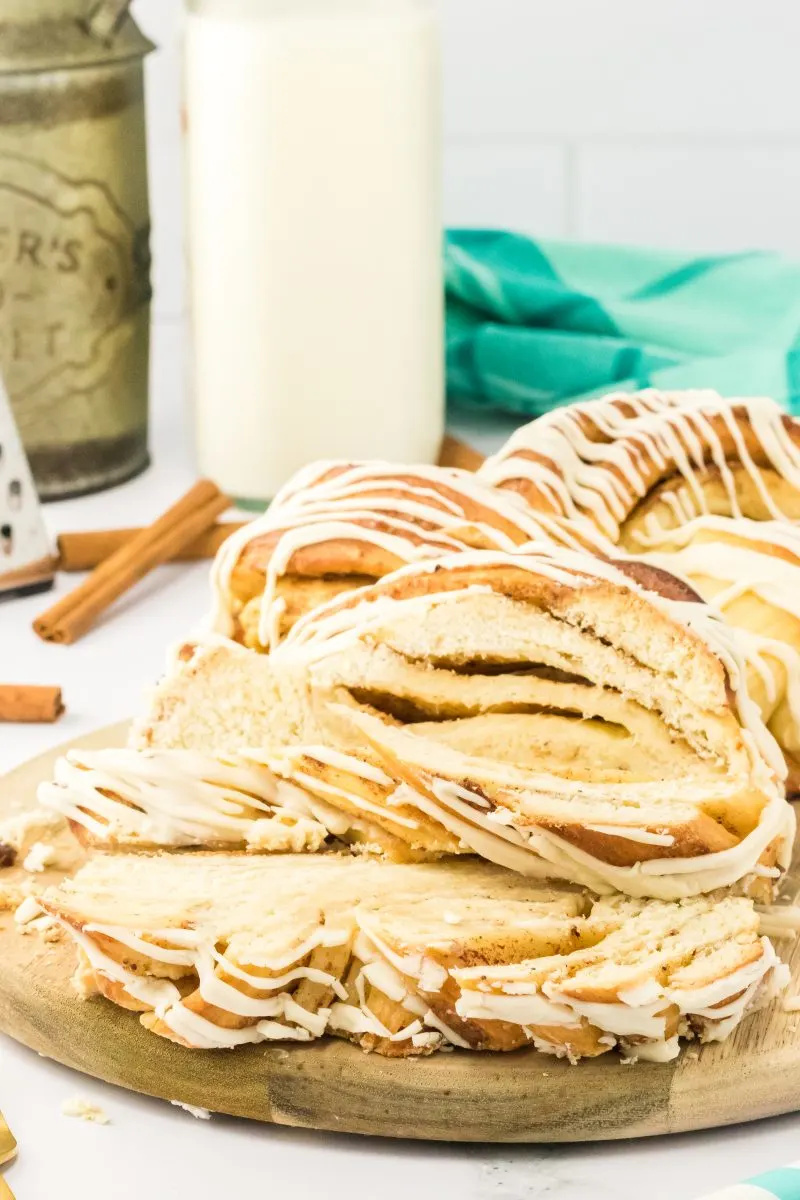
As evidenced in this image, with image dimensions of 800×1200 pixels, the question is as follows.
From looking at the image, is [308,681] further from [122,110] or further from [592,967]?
[122,110]

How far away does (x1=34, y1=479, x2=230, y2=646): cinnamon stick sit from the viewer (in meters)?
1.79

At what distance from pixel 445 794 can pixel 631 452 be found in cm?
51

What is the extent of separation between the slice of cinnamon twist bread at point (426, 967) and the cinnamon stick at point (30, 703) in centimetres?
55

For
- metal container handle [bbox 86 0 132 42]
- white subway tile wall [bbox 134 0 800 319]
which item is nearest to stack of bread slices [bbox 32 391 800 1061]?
metal container handle [bbox 86 0 132 42]

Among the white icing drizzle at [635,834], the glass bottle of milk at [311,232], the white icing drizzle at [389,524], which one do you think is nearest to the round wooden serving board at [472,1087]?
the white icing drizzle at [635,834]

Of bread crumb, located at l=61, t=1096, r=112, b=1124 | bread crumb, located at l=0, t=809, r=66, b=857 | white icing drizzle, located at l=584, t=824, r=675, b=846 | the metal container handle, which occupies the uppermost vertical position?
the metal container handle

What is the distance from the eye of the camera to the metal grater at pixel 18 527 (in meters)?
1.82

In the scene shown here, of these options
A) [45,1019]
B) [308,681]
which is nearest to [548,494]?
[308,681]

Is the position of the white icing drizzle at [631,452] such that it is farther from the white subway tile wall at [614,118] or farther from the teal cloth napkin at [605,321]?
the white subway tile wall at [614,118]

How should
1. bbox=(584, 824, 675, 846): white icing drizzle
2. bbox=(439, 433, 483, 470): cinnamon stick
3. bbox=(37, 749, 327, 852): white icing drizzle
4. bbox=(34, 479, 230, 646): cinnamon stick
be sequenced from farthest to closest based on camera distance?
1. bbox=(439, 433, 483, 470): cinnamon stick
2. bbox=(34, 479, 230, 646): cinnamon stick
3. bbox=(37, 749, 327, 852): white icing drizzle
4. bbox=(584, 824, 675, 846): white icing drizzle

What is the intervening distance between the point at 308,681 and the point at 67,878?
205 mm

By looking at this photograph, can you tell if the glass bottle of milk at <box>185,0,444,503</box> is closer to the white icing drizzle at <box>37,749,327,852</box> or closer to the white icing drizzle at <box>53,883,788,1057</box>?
the white icing drizzle at <box>37,749,327,852</box>

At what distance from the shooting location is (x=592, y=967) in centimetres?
97

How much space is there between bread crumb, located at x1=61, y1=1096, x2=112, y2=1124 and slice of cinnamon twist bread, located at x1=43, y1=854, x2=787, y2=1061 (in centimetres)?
6
